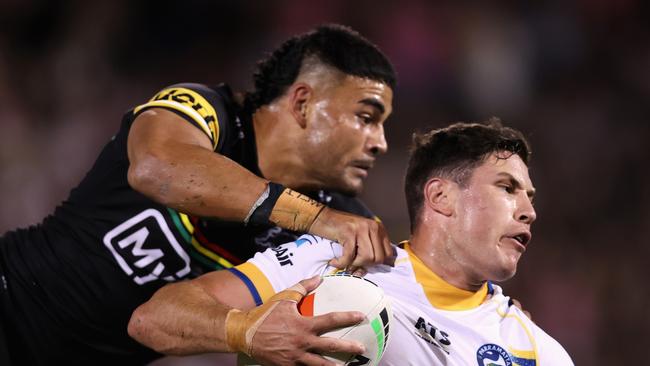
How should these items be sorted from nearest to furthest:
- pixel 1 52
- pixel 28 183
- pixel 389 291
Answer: pixel 389 291 → pixel 28 183 → pixel 1 52

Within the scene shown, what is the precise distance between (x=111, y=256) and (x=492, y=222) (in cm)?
169

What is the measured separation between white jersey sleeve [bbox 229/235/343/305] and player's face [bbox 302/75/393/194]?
30.5 inches

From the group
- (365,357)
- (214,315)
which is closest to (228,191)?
(214,315)

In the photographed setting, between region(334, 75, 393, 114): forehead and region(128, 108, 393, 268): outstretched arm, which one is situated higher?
region(334, 75, 393, 114): forehead

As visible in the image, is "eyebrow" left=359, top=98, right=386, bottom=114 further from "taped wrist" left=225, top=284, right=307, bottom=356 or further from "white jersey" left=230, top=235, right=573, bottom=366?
"taped wrist" left=225, top=284, right=307, bottom=356

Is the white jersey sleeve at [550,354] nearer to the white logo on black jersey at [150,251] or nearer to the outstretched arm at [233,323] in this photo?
the outstretched arm at [233,323]

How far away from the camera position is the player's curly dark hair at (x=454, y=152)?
10.8ft

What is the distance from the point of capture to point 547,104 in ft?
29.3

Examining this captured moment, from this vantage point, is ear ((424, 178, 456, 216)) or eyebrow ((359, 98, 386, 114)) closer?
ear ((424, 178, 456, 216))

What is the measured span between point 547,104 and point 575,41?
0.88 meters

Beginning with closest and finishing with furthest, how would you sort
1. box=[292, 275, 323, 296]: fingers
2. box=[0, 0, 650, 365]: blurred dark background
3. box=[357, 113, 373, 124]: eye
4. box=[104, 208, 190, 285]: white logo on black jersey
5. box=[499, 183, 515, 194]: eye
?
box=[292, 275, 323, 296]: fingers, box=[499, 183, 515, 194]: eye, box=[104, 208, 190, 285]: white logo on black jersey, box=[357, 113, 373, 124]: eye, box=[0, 0, 650, 365]: blurred dark background

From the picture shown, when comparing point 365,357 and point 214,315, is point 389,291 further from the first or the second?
point 214,315

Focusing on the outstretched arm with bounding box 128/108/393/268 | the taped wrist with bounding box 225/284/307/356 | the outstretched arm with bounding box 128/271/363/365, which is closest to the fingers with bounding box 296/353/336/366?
the outstretched arm with bounding box 128/271/363/365

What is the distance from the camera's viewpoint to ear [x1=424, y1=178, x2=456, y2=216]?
324cm
